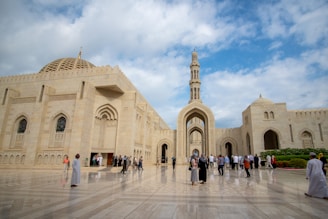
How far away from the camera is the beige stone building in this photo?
18.1 m

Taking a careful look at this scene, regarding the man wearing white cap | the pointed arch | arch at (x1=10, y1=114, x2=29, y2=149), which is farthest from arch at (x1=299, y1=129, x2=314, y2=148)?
arch at (x1=10, y1=114, x2=29, y2=149)

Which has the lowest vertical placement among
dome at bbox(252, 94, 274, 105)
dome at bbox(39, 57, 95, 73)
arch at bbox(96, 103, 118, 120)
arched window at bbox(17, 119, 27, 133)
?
arched window at bbox(17, 119, 27, 133)

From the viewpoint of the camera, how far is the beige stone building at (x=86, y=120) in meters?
18.1

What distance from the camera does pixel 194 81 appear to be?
36.2 metres

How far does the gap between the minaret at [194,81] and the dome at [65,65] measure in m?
19.0

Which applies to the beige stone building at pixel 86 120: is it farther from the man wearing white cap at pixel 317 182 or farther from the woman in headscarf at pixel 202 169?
the man wearing white cap at pixel 317 182

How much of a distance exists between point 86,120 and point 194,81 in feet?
76.3

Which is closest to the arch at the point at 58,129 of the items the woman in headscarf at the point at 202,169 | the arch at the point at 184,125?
the arch at the point at 184,125

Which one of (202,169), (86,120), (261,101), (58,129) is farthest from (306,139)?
(58,129)

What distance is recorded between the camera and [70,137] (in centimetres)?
1767

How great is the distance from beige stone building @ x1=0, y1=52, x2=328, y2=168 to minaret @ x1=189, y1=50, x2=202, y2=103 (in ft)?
36.7

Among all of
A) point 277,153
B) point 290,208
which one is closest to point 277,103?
point 277,153

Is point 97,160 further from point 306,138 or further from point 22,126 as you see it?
point 306,138

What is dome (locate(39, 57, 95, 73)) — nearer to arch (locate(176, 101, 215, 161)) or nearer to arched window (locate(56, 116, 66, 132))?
arched window (locate(56, 116, 66, 132))
